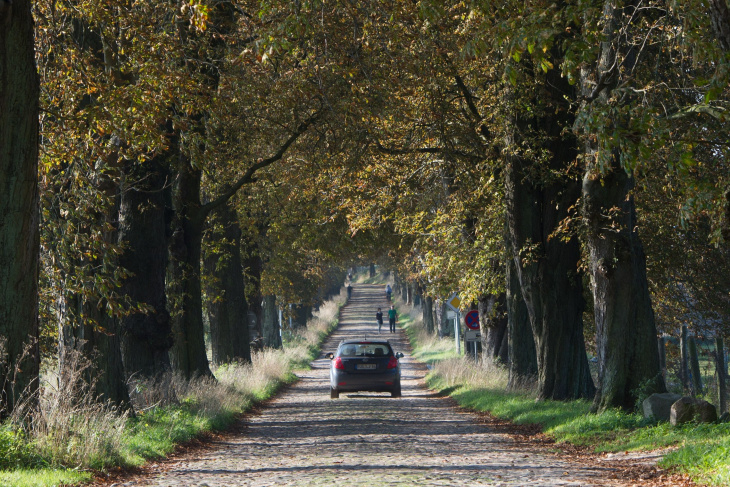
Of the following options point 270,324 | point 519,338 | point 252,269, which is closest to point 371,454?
point 519,338

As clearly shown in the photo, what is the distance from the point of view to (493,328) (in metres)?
27.6

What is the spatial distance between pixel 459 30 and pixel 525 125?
3098 millimetres

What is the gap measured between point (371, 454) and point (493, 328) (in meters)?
15.8

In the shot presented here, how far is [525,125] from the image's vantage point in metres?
18.0

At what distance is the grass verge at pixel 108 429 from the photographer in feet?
31.0

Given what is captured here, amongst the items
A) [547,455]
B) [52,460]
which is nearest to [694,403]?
[547,455]

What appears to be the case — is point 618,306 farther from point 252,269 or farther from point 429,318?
point 429,318

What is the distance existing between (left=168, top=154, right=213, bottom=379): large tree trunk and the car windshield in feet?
15.7

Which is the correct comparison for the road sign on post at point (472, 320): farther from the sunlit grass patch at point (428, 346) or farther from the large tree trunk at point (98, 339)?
the large tree trunk at point (98, 339)

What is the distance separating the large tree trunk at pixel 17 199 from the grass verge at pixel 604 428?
23.0ft

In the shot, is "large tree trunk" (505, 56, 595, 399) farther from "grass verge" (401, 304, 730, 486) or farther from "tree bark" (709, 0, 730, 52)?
"tree bark" (709, 0, 730, 52)

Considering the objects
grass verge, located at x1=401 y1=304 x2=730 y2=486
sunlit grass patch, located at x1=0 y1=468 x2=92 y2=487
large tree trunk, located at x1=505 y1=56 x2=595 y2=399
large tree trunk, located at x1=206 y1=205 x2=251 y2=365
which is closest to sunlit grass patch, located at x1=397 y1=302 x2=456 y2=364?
large tree trunk, located at x1=206 y1=205 x2=251 y2=365

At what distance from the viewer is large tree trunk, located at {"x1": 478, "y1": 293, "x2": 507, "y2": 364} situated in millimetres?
27036

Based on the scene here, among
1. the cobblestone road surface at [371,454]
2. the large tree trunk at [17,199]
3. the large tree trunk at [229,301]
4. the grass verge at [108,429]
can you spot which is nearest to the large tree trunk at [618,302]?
the cobblestone road surface at [371,454]
